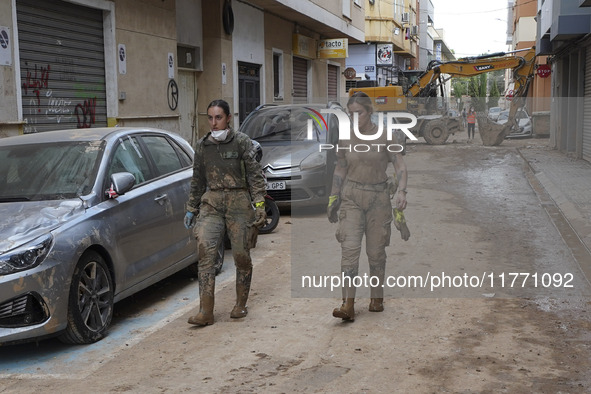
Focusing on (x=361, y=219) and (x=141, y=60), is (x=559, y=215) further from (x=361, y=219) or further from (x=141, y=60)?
(x=141, y=60)

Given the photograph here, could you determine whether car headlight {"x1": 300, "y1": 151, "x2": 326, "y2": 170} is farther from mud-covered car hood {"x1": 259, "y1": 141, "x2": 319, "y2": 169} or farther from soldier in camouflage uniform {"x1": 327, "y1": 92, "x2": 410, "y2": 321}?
soldier in camouflage uniform {"x1": 327, "y1": 92, "x2": 410, "y2": 321}

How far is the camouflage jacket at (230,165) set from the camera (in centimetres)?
592

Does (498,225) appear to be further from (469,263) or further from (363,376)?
(363,376)

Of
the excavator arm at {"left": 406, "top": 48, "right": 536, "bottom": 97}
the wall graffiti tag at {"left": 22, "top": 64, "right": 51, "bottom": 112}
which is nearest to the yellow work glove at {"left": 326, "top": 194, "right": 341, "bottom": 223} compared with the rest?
the wall graffiti tag at {"left": 22, "top": 64, "right": 51, "bottom": 112}

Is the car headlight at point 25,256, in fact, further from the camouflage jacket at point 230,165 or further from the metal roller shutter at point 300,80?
the metal roller shutter at point 300,80

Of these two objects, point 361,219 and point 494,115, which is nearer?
point 361,219

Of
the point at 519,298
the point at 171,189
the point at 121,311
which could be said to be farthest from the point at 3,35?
the point at 519,298

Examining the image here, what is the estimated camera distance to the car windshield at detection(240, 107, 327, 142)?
12.4 meters

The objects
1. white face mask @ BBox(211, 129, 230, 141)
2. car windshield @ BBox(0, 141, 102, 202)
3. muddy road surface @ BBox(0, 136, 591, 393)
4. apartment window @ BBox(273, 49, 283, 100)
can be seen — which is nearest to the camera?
muddy road surface @ BBox(0, 136, 591, 393)

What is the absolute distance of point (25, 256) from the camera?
4.89 metres

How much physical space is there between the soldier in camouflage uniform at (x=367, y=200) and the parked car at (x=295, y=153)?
5114 mm

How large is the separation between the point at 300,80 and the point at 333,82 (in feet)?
17.3

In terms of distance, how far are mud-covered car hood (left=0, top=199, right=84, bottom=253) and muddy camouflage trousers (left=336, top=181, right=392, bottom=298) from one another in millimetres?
2118

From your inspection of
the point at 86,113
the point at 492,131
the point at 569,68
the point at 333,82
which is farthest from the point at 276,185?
the point at 333,82
